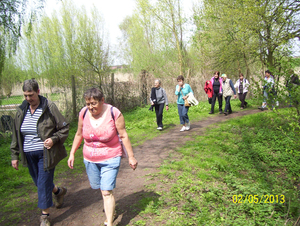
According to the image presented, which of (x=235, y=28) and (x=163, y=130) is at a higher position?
(x=235, y=28)

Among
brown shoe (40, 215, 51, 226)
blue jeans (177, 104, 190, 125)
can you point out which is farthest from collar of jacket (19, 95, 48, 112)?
blue jeans (177, 104, 190, 125)

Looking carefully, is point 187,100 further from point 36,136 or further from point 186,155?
point 36,136

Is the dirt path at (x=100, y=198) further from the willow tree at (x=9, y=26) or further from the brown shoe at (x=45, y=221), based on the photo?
the willow tree at (x=9, y=26)

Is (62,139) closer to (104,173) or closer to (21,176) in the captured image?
(104,173)

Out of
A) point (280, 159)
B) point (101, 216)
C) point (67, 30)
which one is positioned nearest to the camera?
point (101, 216)

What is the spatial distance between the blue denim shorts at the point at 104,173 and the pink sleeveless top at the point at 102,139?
2.7 inches

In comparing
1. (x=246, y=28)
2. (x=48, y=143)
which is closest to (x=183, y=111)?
(x=48, y=143)

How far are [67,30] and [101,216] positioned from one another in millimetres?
24437

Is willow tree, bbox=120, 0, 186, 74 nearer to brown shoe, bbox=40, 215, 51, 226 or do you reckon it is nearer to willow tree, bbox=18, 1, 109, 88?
willow tree, bbox=18, 1, 109, 88

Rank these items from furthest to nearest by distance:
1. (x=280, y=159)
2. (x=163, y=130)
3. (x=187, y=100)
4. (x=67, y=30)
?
(x=67, y=30), (x=163, y=130), (x=187, y=100), (x=280, y=159)

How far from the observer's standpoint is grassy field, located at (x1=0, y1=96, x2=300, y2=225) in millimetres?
3580

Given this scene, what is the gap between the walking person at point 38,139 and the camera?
3.37 metres

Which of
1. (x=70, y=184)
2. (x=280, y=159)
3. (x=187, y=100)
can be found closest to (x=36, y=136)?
(x=70, y=184)

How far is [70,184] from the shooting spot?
503 cm
